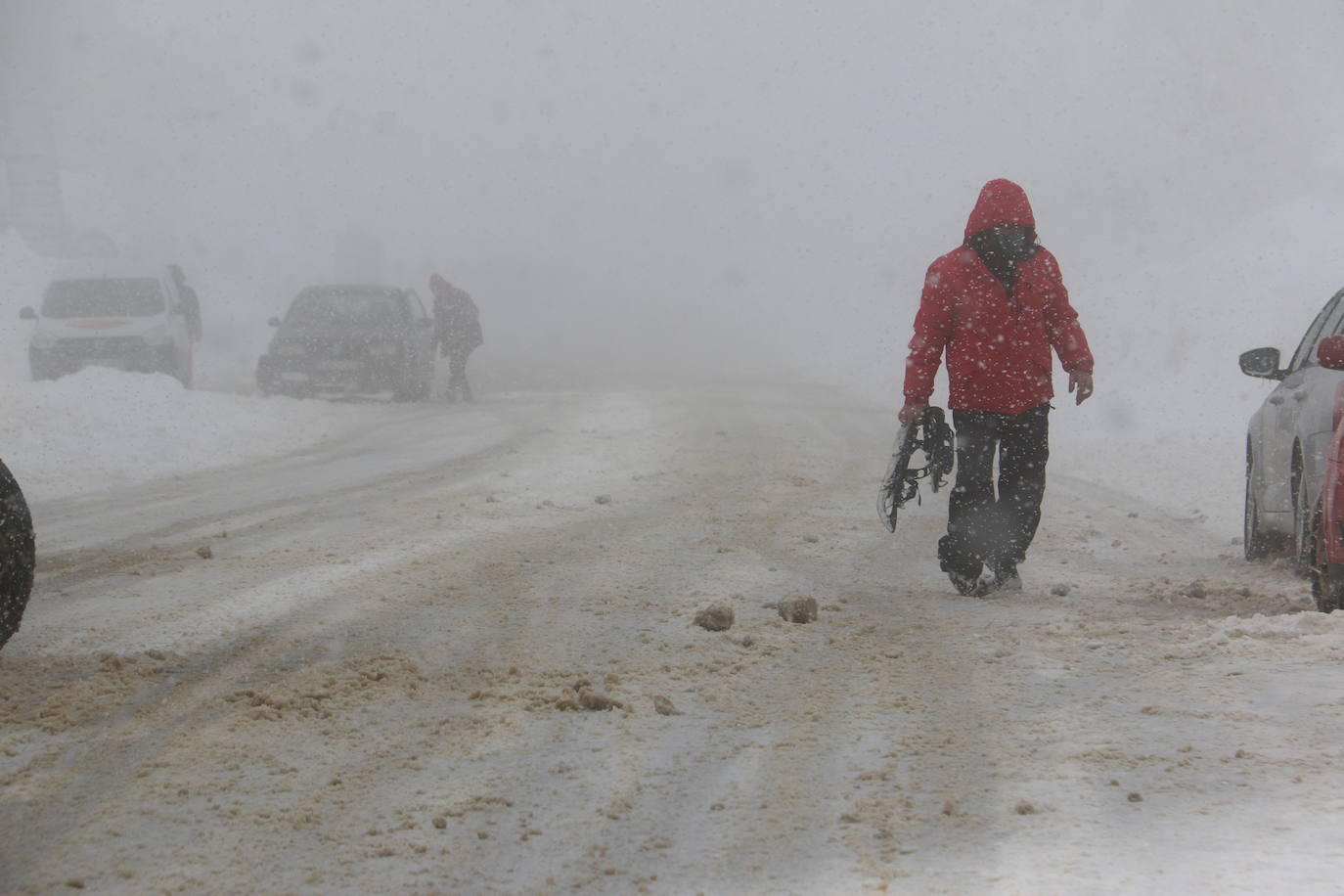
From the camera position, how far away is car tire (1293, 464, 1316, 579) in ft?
17.9

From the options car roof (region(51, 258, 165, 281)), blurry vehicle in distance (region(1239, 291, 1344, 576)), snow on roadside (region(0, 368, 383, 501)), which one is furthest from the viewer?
car roof (region(51, 258, 165, 281))

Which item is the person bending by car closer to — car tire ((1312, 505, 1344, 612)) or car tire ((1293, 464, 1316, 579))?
car tire ((1293, 464, 1316, 579))

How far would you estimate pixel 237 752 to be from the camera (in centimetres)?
364

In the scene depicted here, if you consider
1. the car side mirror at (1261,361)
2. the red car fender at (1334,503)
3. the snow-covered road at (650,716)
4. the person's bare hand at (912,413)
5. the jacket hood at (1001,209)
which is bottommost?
the snow-covered road at (650,716)

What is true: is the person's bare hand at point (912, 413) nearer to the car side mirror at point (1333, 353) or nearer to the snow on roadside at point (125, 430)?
the car side mirror at point (1333, 353)

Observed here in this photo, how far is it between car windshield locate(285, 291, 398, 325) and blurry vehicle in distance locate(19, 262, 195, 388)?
1.78 meters

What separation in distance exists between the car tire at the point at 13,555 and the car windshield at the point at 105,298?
15326mm

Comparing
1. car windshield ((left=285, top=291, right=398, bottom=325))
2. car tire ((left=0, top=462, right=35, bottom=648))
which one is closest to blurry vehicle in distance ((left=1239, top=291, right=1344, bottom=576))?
car tire ((left=0, top=462, right=35, bottom=648))

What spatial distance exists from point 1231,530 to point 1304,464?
113 inches

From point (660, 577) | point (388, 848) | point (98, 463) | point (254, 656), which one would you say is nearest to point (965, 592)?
point (660, 577)

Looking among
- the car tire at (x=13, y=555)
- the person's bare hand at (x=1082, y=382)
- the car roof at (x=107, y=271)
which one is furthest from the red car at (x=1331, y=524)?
the car roof at (x=107, y=271)

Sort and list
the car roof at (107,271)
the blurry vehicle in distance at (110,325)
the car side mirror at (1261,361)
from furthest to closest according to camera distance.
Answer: the car roof at (107,271)
the blurry vehicle in distance at (110,325)
the car side mirror at (1261,361)

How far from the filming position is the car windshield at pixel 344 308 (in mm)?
18469

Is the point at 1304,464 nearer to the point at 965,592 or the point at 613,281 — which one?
the point at 965,592
